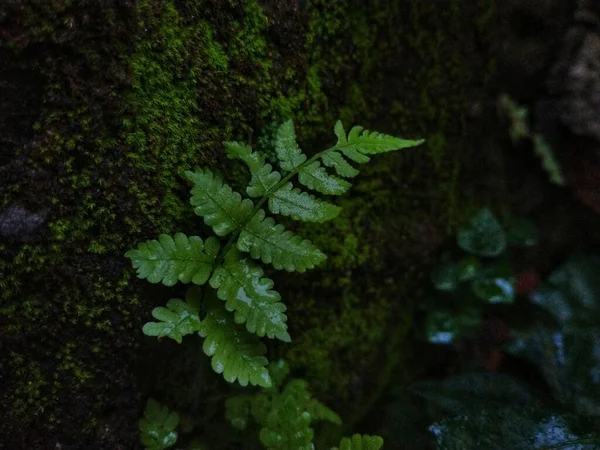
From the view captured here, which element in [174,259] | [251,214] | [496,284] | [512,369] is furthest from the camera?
[512,369]

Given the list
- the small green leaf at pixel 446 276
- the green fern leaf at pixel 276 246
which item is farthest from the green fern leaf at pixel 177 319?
the small green leaf at pixel 446 276

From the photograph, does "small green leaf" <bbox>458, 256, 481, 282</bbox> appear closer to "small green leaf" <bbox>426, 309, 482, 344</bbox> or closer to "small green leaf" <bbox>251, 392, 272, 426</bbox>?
"small green leaf" <bbox>426, 309, 482, 344</bbox>

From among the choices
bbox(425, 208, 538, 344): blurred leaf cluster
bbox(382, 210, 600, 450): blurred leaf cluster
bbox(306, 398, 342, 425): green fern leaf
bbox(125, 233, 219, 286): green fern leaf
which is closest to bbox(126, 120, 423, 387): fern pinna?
bbox(125, 233, 219, 286): green fern leaf

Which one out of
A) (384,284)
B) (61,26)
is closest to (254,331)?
(384,284)

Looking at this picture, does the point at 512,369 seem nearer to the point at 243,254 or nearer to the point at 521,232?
the point at 521,232

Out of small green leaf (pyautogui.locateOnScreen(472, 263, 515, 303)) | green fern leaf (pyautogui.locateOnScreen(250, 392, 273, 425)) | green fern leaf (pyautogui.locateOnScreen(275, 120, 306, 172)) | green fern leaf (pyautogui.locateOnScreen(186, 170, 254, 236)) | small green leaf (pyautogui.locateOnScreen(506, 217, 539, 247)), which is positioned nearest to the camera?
green fern leaf (pyautogui.locateOnScreen(186, 170, 254, 236))

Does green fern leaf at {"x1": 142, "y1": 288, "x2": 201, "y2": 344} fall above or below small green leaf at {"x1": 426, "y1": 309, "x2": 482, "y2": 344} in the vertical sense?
above

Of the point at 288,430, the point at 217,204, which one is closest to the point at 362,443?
the point at 288,430

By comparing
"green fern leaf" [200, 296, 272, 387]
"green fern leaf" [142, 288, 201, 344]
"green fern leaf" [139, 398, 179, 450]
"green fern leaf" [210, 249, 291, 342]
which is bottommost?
"green fern leaf" [139, 398, 179, 450]
